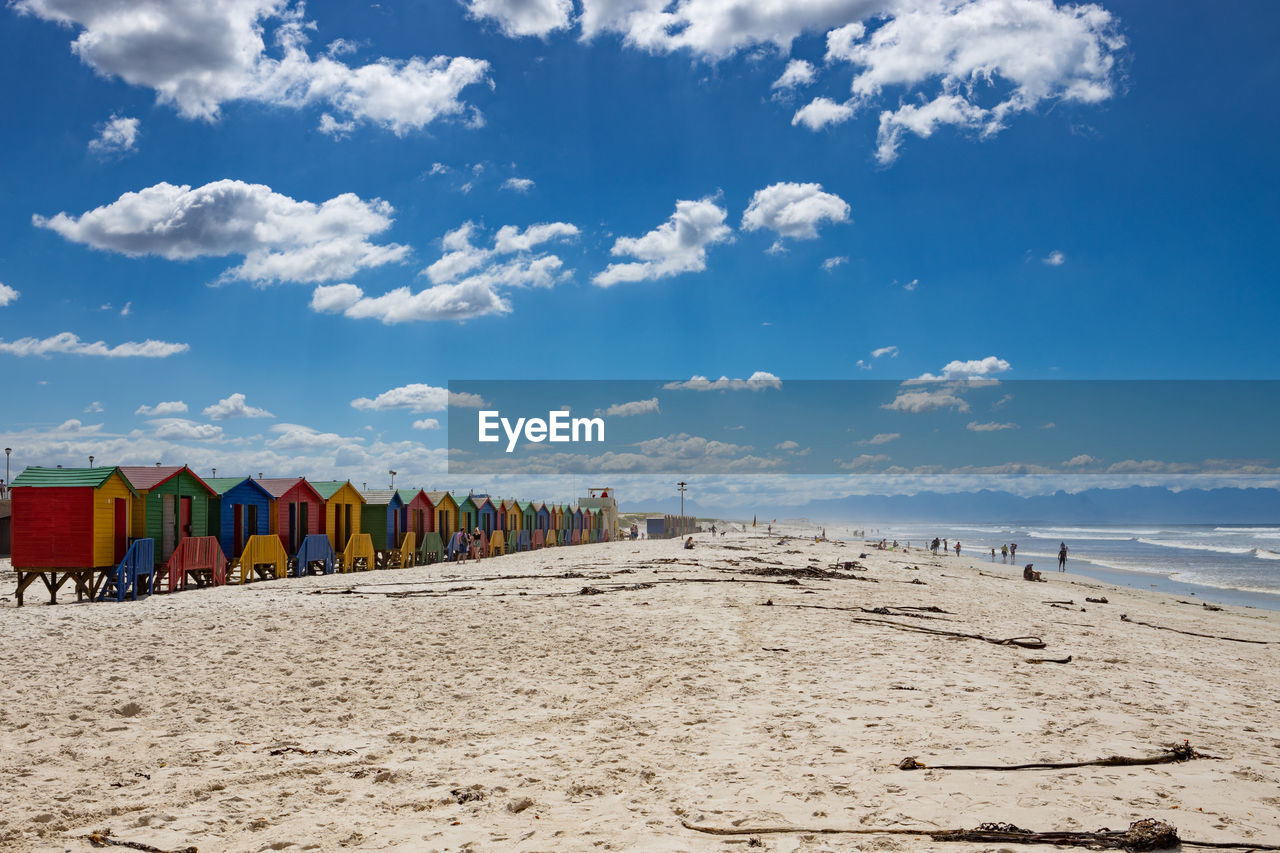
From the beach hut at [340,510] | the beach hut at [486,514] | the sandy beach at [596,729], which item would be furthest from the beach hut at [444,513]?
the sandy beach at [596,729]

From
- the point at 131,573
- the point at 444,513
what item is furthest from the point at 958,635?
the point at 444,513

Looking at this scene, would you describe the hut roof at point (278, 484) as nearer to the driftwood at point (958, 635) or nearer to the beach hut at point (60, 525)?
the beach hut at point (60, 525)

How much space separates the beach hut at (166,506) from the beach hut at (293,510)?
336 centimetres

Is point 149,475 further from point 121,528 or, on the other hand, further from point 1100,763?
point 1100,763

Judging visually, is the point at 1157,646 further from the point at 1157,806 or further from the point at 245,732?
the point at 245,732

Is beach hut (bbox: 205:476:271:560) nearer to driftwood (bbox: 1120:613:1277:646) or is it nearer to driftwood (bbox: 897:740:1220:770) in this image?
driftwood (bbox: 897:740:1220:770)

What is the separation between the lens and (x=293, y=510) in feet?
94.4

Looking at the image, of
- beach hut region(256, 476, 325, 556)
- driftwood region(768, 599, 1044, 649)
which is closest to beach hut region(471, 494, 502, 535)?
beach hut region(256, 476, 325, 556)

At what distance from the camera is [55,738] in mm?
7547

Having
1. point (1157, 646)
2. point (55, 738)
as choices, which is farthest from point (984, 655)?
point (55, 738)

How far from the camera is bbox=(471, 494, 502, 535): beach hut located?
44.8m

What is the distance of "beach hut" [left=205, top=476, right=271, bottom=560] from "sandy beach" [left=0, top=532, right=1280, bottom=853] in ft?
31.3

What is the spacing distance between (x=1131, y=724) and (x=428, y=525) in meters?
33.8

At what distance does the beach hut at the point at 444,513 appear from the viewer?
128 ft
